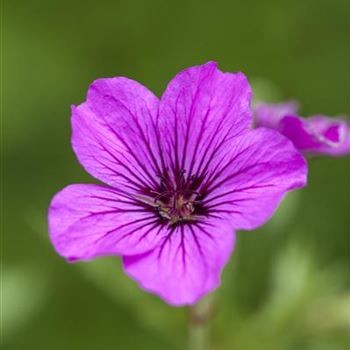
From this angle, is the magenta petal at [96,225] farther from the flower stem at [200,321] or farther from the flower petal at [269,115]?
the flower petal at [269,115]

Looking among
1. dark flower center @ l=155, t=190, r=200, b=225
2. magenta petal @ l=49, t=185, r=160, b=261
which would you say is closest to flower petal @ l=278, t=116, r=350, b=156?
dark flower center @ l=155, t=190, r=200, b=225

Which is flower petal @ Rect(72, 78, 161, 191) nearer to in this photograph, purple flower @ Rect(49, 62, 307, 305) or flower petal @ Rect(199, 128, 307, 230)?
purple flower @ Rect(49, 62, 307, 305)

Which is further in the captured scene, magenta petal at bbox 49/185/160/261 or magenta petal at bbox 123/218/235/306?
magenta petal at bbox 49/185/160/261

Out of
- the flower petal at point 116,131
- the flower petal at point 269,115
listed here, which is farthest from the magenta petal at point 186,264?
the flower petal at point 269,115

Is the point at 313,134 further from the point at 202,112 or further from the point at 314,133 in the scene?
the point at 202,112

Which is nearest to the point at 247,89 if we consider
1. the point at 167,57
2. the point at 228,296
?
the point at 228,296

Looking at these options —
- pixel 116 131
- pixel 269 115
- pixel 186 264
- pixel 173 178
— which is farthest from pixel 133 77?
pixel 186 264

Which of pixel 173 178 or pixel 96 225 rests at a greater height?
pixel 173 178
